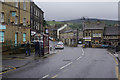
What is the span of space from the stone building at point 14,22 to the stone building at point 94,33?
145 ft

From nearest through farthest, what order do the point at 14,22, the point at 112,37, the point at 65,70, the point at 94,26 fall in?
the point at 65,70 < the point at 14,22 < the point at 112,37 < the point at 94,26

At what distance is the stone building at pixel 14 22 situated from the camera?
78.0 feet

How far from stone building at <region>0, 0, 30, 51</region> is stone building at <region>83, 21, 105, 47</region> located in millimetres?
44053

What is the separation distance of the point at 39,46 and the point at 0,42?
184 inches

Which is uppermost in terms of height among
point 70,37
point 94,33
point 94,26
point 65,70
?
point 94,26

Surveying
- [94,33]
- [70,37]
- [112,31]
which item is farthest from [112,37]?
[70,37]

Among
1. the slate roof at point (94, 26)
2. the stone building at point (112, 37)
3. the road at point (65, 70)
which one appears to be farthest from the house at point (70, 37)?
the road at point (65, 70)

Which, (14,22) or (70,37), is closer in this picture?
(14,22)

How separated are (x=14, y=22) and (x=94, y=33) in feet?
165

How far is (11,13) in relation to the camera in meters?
25.8

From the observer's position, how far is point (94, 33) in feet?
240

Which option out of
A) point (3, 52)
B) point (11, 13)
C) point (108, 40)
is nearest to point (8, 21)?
point (11, 13)

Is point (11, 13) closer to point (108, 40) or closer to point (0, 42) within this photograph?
point (0, 42)

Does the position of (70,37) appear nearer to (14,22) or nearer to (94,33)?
(94,33)
